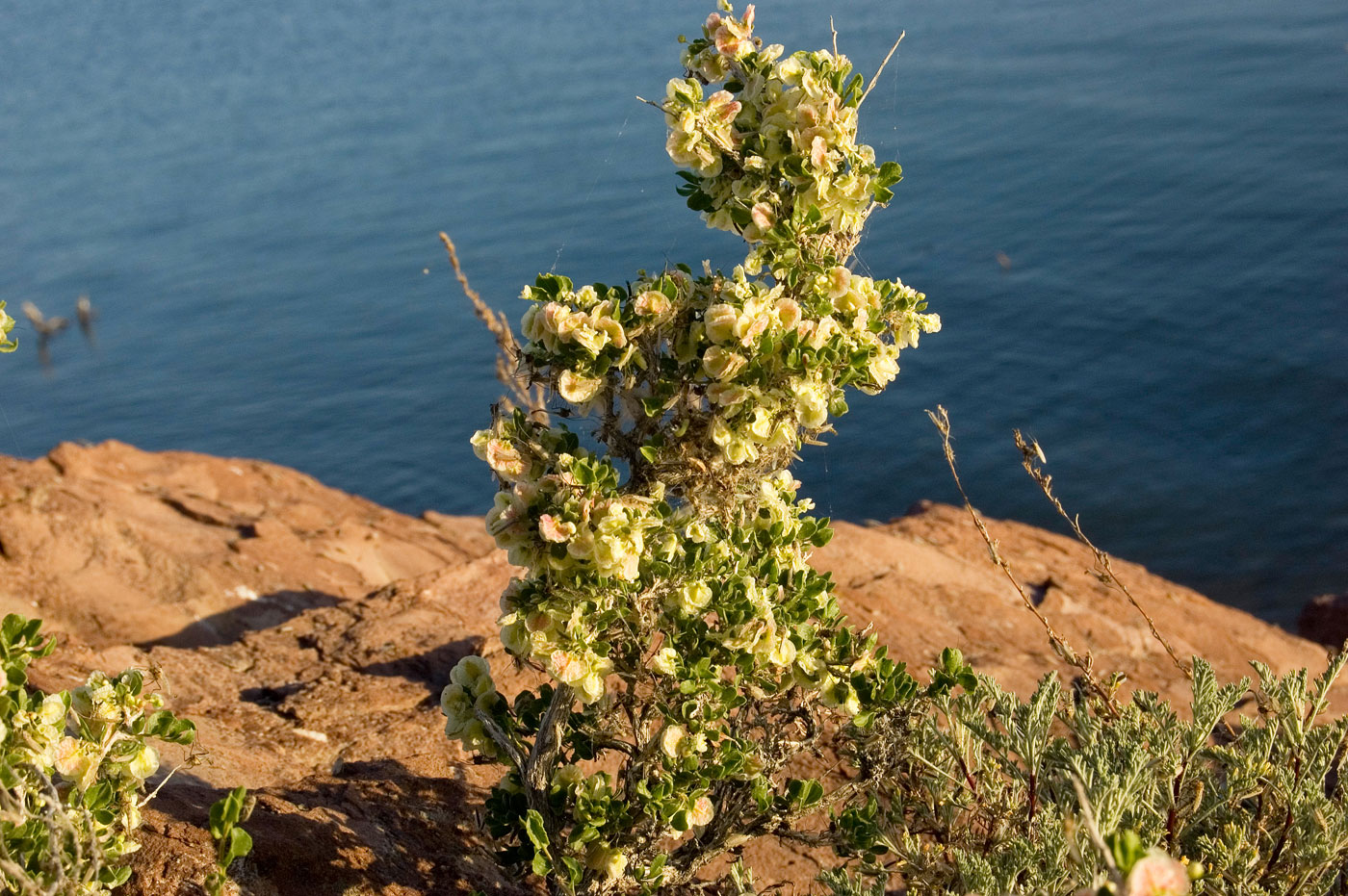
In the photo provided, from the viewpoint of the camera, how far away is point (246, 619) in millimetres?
6043

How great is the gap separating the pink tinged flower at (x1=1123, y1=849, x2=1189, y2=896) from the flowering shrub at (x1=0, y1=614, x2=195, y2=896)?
176cm

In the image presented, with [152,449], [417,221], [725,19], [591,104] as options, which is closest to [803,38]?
[591,104]

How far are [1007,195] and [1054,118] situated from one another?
226 centimetres

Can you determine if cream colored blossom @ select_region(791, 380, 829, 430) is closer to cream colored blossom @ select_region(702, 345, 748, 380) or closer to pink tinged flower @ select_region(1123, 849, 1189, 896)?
cream colored blossom @ select_region(702, 345, 748, 380)

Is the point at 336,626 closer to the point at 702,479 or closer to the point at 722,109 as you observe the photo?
the point at 702,479

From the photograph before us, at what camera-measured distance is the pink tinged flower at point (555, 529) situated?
7.66ft

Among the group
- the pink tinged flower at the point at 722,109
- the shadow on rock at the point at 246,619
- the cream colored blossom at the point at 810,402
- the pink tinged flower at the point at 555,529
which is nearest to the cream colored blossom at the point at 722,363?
the cream colored blossom at the point at 810,402

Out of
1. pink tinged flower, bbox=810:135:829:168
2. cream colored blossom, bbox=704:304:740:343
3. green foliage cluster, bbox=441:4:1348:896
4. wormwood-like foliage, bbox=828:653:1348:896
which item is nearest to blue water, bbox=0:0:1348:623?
wormwood-like foliage, bbox=828:653:1348:896

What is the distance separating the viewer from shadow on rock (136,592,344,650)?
580cm

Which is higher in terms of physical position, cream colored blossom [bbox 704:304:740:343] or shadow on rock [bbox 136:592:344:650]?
cream colored blossom [bbox 704:304:740:343]

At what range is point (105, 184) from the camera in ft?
55.6

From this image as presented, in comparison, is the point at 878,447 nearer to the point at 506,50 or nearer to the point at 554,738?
the point at 554,738

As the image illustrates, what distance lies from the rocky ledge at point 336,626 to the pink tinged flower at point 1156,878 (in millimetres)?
1926

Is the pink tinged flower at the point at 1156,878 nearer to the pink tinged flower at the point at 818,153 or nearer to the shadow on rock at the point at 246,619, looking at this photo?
the pink tinged flower at the point at 818,153
